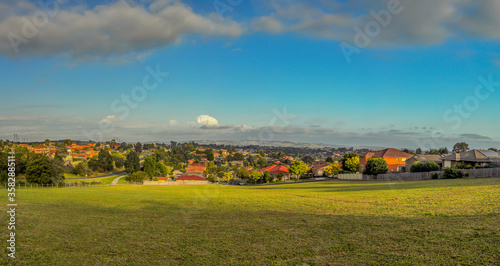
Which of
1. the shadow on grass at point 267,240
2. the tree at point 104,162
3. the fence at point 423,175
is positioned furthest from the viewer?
the tree at point 104,162

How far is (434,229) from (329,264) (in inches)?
192

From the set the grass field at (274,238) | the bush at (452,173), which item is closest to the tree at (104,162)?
the bush at (452,173)

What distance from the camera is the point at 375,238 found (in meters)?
9.43

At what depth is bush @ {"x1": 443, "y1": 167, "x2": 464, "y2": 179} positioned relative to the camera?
40.6 meters

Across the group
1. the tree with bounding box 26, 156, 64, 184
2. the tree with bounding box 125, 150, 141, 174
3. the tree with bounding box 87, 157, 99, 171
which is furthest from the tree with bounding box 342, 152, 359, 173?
the tree with bounding box 87, 157, 99, 171

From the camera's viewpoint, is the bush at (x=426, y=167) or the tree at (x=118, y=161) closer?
the bush at (x=426, y=167)

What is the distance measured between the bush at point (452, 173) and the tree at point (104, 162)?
109m

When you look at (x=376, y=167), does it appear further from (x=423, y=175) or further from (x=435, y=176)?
(x=435, y=176)

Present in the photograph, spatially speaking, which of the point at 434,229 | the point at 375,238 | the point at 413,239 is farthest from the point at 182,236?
the point at 434,229

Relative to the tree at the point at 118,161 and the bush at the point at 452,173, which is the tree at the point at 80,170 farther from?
the bush at the point at 452,173

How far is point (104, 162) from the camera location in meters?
116

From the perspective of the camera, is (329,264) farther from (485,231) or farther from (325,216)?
(325,216)

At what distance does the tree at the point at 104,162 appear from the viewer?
11391 cm

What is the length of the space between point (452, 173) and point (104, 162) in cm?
11142
